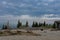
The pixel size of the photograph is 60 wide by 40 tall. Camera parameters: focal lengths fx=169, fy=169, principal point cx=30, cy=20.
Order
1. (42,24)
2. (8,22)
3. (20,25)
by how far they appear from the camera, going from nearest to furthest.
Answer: (8,22) < (20,25) < (42,24)

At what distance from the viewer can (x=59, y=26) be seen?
50.5 metres

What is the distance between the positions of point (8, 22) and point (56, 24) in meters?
23.1

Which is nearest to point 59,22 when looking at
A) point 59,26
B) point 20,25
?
point 59,26

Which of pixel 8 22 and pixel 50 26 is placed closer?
pixel 8 22

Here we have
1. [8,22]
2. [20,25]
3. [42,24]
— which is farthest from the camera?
[42,24]

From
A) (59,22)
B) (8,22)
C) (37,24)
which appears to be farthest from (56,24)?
(8,22)

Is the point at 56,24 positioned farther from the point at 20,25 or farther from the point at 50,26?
the point at 20,25

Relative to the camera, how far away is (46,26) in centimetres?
5200

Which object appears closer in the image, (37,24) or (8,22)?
(8,22)

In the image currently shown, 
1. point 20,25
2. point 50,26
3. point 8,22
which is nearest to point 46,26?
point 50,26

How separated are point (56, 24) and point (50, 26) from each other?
6.56 feet

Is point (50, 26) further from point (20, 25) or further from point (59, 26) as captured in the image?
point (20, 25)

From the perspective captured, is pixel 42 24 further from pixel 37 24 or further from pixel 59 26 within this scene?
pixel 59 26

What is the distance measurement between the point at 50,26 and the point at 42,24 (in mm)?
2864
